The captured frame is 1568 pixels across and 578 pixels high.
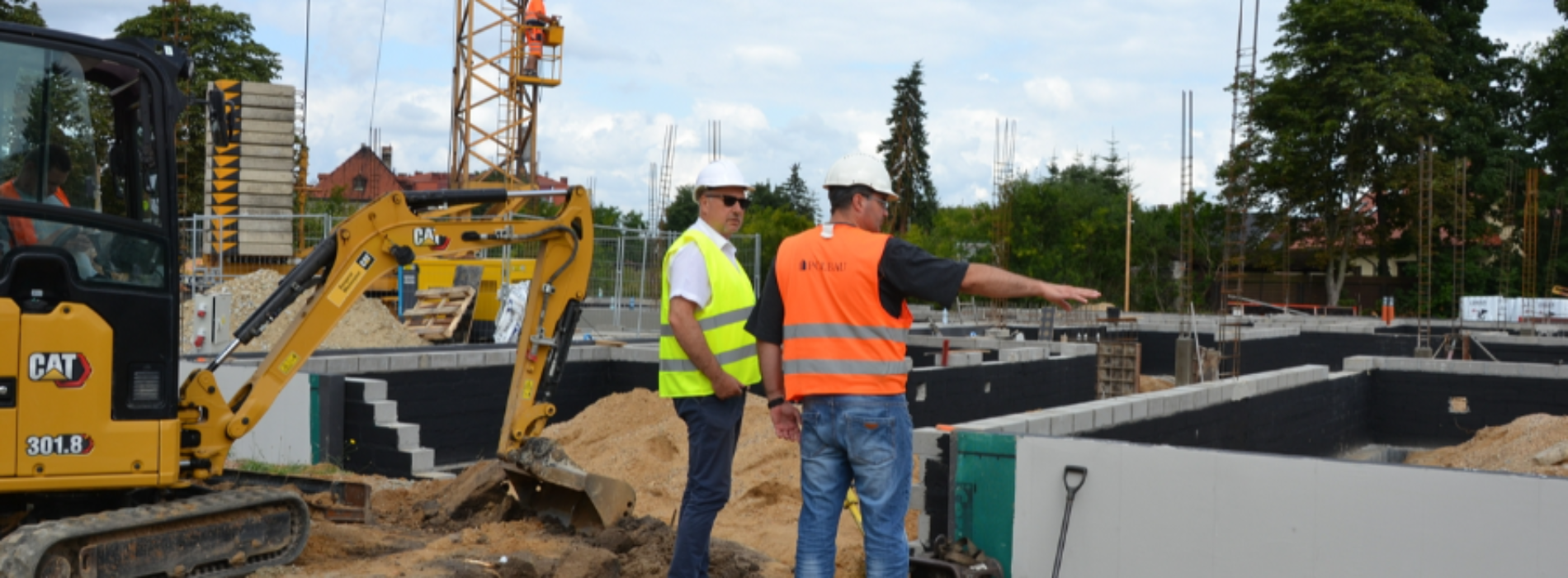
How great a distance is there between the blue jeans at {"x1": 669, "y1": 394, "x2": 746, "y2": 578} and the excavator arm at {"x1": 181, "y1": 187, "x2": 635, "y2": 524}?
174 cm

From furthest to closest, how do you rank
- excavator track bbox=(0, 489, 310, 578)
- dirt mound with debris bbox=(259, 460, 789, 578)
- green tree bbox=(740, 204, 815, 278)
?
1. green tree bbox=(740, 204, 815, 278)
2. dirt mound with debris bbox=(259, 460, 789, 578)
3. excavator track bbox=(0, 489, 310, 578)

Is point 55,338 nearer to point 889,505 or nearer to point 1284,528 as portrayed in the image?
point 889,505

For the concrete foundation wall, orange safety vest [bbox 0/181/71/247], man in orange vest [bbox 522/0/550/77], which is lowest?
the concrete foundation wall

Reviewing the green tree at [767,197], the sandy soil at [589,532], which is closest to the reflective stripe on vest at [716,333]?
the sandy soil at [589,532]

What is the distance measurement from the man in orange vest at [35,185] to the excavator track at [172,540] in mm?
1189

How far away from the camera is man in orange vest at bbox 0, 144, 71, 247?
4.88 meters

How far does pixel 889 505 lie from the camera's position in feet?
13.7

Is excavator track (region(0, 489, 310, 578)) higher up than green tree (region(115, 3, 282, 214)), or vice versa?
green tree (region(115, 3, 282, 214))

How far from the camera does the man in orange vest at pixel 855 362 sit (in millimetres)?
4152

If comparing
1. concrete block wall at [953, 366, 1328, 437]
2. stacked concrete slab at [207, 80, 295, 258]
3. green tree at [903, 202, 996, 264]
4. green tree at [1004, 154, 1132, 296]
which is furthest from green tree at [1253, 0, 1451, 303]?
concrete block wall at [953, 366, 1328, 437]

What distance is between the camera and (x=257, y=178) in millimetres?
18281

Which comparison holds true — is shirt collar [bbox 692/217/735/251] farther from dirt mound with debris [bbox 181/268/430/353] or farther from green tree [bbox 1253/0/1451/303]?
green tree [bbox 1253/0/1451/303]

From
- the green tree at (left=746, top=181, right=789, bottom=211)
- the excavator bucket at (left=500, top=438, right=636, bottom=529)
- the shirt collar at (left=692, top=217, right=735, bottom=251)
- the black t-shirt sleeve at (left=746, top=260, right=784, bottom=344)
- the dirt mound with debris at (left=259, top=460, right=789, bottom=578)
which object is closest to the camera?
the black t-shirt sleeve at (left=746, top=260, right=784, bottom=344)

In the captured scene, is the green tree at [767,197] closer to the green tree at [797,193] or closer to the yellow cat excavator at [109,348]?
the green tree at [797,193]
